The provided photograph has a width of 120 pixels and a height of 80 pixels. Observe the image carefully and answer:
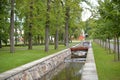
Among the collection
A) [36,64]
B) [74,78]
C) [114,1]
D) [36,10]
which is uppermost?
[36,10]

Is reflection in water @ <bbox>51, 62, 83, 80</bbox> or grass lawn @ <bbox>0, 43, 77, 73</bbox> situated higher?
grass lawn @ <bbox>0, 43, 77, 73</bbox>

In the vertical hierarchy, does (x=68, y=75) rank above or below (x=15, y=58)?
below

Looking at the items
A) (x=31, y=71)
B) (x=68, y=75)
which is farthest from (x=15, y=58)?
(x=31, y=71)

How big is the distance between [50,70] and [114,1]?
12.5m

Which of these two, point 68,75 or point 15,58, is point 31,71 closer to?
point 68,75

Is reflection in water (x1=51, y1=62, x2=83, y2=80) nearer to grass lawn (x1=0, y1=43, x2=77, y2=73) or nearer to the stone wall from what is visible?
the stone wall

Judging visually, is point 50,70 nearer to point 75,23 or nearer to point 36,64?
point 36,64

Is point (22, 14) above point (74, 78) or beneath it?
above

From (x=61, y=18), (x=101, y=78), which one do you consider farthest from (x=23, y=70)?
(x=61, y=18)

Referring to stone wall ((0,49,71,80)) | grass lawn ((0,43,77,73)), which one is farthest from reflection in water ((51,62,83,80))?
grass lawn ((0,43,77,73))

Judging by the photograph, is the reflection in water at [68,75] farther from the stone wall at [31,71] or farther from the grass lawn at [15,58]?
the grass lawn at [15,58]

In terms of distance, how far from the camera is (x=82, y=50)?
41.6m

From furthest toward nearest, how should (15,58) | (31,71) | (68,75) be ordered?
(15,58)
(68,75)
(31,71)

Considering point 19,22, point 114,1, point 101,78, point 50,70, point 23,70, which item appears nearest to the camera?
point 114,1
